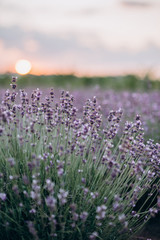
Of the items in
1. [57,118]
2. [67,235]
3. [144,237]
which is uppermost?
[57,118]

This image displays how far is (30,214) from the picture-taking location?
7.24 feet

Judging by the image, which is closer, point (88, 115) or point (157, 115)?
point (88, 115)

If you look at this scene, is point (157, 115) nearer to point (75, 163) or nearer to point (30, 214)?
point (75, 163)

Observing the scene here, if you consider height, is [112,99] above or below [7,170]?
above

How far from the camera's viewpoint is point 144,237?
3.16 meters

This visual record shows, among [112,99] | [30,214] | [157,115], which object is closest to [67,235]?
[30,214]

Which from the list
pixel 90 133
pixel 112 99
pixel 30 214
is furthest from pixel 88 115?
pixel 112 99

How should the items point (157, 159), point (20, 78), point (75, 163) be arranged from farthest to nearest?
point (20, 78), point (157, 159), point (75, 163)

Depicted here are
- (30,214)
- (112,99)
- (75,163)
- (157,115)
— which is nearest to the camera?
(30,214)

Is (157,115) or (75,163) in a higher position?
(157,115)

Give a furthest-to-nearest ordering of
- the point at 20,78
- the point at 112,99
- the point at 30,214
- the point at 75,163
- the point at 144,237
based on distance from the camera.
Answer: the point at 20,78 < the point at 112,99 < the point at 144,237 < the point at 75,163 < the point at 30,214

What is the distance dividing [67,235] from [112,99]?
4.70 metres

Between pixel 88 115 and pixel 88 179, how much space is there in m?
0.52

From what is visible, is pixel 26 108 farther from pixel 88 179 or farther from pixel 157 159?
pixel 157 159
